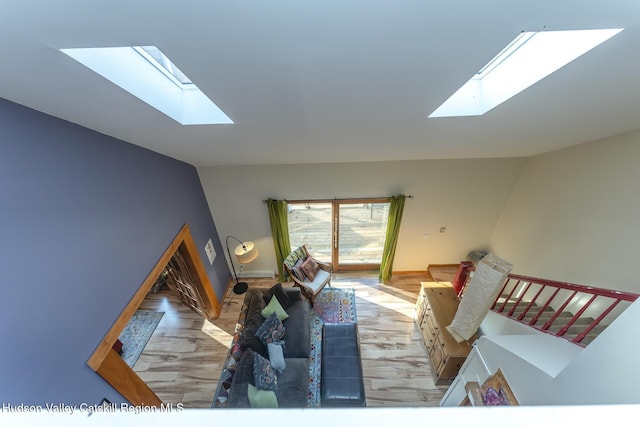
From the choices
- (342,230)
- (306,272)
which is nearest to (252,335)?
(306,272)

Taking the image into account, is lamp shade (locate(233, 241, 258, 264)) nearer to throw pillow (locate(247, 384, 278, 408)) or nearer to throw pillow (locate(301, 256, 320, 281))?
throw pillow (locate(301, 256, 320, 281))

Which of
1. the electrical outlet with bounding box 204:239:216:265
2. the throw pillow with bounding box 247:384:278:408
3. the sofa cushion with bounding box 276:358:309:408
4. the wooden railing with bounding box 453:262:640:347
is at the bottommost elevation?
the sofa cushion with bounding box 276:358:309:408

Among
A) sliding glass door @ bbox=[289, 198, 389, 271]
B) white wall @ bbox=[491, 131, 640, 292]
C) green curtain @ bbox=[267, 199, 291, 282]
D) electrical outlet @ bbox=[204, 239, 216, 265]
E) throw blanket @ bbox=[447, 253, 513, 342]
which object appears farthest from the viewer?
sliding glass door @ bbox=[289, 198, 389, 271]

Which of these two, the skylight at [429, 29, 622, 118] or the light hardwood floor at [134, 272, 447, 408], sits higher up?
the skylight at [429, 29, 622, 118]

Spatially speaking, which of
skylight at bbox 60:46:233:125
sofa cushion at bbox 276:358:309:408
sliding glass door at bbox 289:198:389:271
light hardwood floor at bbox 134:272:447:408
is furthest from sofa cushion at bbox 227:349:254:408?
skylight at bbox 60:46:233:125

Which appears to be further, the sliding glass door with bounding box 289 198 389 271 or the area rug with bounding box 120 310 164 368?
the sliding glass door with bounding box 289 198 389 271

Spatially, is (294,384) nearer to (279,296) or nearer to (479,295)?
(279,296)

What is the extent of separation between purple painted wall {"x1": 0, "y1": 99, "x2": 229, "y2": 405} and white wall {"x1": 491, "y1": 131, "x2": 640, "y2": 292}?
4.45 metres

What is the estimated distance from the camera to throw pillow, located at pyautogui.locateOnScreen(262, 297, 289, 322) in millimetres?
3176

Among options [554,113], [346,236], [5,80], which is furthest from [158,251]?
[554,113]

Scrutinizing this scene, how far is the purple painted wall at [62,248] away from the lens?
4.31 ft

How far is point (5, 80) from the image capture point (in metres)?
0.98

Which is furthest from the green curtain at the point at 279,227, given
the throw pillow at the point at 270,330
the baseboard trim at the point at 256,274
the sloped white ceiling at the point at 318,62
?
the sloped white ceiling at the point at 318,62

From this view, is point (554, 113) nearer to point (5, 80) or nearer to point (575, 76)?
point (575, 76)
